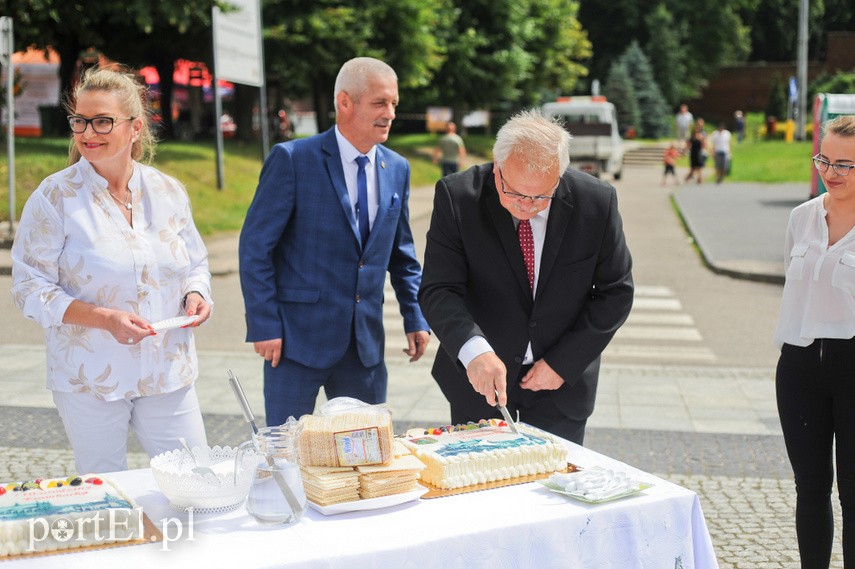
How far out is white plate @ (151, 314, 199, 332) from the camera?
3.34m

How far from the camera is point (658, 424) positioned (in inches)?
293

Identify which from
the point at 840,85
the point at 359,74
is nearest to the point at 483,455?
the point at 359,74

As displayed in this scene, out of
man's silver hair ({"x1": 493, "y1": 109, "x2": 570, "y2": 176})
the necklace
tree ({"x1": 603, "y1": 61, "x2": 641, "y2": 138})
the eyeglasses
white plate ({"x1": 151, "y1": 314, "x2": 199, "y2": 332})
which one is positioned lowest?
white plate ({"x1": 151, "y1": 314, "x2": 199, "y2": 332})

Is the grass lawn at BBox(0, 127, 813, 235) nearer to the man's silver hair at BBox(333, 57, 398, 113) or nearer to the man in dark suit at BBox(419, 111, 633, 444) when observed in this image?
the man's silver hair at BBox(333, 57, 398, 113)

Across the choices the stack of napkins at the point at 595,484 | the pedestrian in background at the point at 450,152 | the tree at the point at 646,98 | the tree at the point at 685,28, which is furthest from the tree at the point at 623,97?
the stack of napkins at the point at 595,484

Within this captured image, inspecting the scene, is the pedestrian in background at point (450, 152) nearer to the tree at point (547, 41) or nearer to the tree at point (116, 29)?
the tree at point (116, 29)

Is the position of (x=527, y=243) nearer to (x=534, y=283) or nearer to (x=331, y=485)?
(x=534, y=283)

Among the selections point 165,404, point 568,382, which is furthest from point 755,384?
point 165,404

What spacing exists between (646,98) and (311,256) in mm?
57755

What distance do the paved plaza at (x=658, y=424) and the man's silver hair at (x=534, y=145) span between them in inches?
96.4

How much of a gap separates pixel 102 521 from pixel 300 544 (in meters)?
0.49

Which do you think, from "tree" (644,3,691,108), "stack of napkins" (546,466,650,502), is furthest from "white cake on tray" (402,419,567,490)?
"tree" (644,3,691,108)

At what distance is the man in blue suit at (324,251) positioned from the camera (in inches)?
166

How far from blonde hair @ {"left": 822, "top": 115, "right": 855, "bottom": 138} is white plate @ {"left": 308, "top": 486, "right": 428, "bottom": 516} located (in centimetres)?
203
